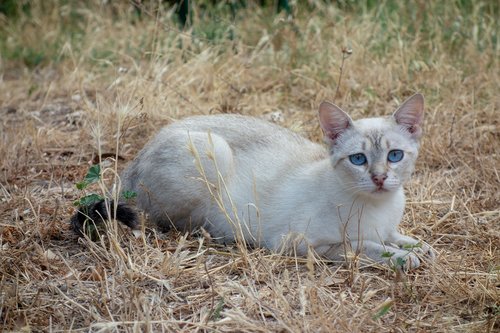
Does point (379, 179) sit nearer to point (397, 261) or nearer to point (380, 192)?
point (380, 192)

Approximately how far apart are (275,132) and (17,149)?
212 cm

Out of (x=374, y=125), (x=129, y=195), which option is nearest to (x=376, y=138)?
(x=374, y=125)

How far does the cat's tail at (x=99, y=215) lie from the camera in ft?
12.6

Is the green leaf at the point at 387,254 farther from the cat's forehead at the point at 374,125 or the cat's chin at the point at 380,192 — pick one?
the cat's forehead at the point at 374,125

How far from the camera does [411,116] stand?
3.95 m

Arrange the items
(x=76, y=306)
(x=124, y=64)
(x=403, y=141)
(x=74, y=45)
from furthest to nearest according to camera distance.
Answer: (x=74, y=45) → (x=124, y=64) → (x=403, y=141) → (x=76, y=306)

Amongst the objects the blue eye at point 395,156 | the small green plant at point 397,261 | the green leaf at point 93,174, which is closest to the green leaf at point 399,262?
the small green plant at point 397,261

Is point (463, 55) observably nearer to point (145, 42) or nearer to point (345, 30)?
point (345, 30)

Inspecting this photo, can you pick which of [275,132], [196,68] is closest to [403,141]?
[275,132]

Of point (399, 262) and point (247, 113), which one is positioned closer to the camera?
point (399, 262)

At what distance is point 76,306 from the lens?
3.27 m

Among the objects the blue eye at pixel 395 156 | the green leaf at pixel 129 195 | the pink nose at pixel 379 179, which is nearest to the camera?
the pink nose at pixel 379 179

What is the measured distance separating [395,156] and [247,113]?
7.98 ft

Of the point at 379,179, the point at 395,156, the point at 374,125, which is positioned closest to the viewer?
the point at 379,179
